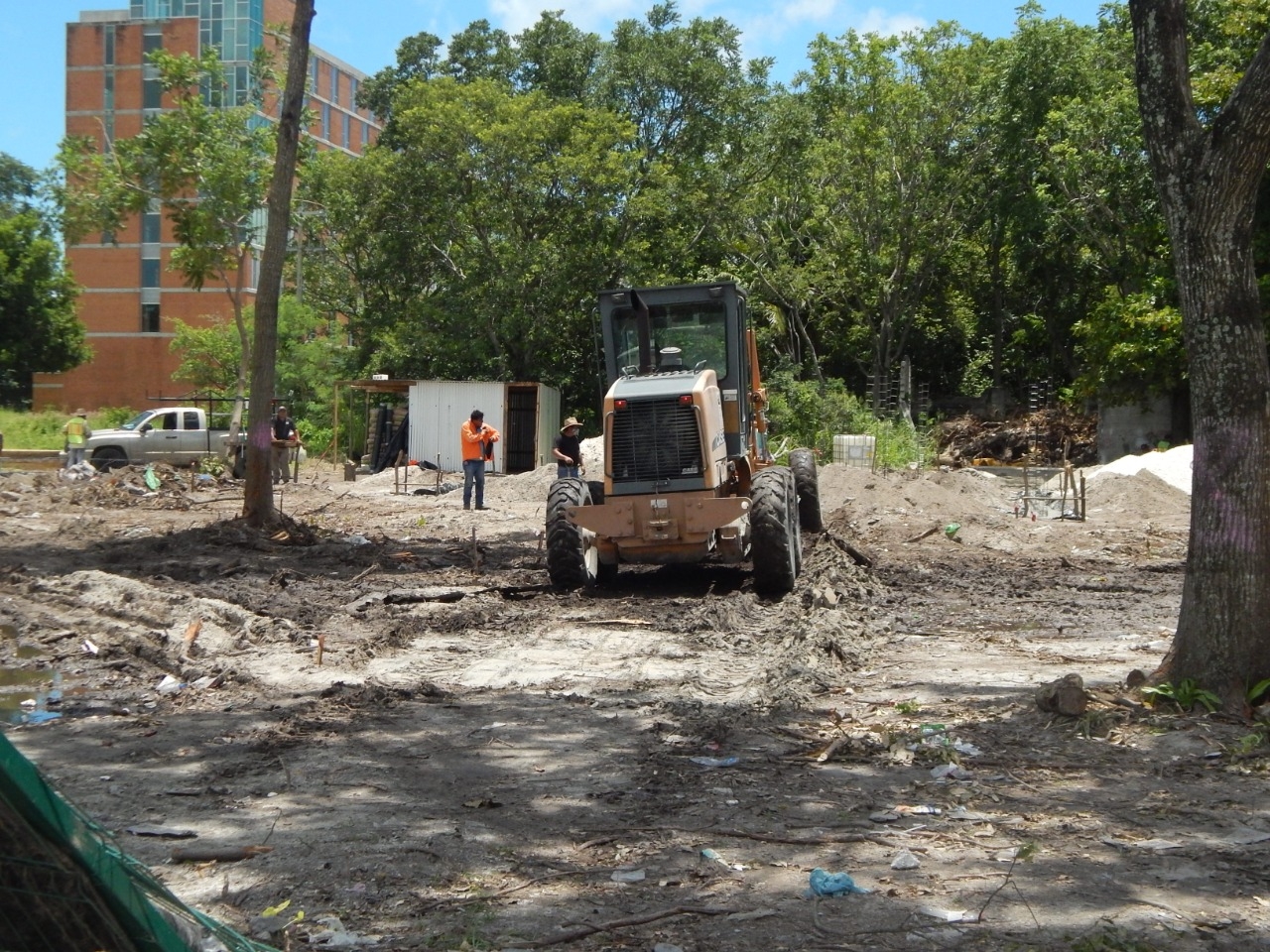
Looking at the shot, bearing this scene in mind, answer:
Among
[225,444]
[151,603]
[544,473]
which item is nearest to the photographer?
[151,603]

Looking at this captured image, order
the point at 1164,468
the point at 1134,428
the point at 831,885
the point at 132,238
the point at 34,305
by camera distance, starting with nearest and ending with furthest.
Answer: the point at 831,885 < the point at 1164,468 < the point at 1134,428 < the point at 34,305 < the point at 132,238

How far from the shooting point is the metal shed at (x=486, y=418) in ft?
109

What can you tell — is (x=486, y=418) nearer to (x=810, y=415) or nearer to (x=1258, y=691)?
(x=810, y=415)

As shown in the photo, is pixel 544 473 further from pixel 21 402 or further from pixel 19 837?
pixel 21 402

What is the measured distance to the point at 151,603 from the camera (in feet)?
35.3

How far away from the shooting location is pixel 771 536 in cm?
1206

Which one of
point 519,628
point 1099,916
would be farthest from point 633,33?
point 1099,916

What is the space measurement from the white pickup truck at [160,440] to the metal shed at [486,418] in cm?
445

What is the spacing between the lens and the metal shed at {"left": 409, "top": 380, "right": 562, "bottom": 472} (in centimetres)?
3334

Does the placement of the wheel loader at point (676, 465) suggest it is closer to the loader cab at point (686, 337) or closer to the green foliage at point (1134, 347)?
the loader cab at point (686, 337)

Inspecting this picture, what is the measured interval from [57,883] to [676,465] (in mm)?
9913

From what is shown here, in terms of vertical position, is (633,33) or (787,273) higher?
(633,33)

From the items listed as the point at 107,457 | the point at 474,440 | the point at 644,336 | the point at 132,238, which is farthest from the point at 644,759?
the point at 132,238

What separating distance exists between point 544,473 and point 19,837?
2557 cm
